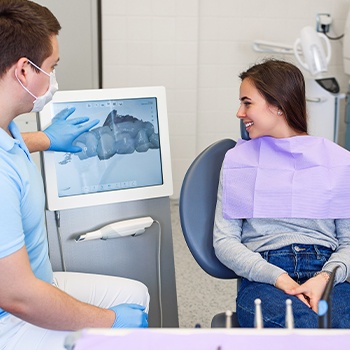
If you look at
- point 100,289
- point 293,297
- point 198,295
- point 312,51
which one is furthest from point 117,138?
point 312,51

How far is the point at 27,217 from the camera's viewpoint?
141cm

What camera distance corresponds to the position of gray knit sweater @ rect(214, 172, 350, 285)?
167 cm

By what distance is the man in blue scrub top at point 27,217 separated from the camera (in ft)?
4.17

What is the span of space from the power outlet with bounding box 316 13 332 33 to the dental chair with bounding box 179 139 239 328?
2226mm

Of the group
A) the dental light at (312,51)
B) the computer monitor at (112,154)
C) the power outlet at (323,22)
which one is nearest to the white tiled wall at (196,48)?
the power outlet at (323,22)

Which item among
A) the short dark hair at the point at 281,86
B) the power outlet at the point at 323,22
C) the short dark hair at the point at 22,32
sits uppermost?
the power outlet at the point at 323,22

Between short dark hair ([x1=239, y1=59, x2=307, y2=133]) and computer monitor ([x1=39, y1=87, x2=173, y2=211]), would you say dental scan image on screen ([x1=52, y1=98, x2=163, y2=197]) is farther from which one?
short dark hair ([x1=239, y1=59, x2=307, y2=133])

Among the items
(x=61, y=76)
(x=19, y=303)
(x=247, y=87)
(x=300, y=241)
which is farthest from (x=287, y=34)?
(x=19, y=303)

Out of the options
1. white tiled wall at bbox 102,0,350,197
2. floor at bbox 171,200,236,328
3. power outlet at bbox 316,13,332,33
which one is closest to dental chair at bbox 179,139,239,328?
floor at bbox 171,200,236,328

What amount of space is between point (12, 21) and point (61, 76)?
2.20 metres

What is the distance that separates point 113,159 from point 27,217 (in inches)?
23.1

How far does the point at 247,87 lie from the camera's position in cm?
182

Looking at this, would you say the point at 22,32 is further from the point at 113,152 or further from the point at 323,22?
the point at 323,22

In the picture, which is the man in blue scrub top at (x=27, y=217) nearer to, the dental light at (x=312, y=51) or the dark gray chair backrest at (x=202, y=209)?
the dark gray chair backrest at (x=202, y=209)
